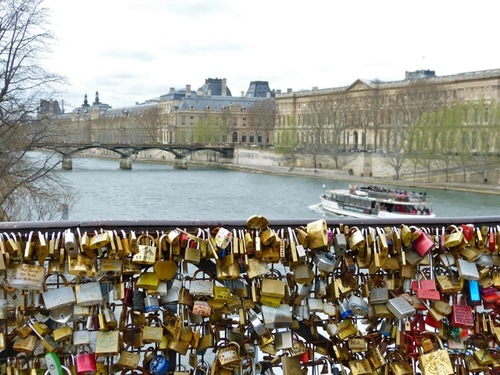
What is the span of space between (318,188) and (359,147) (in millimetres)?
15560

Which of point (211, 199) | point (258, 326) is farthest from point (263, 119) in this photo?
point (258, 326)

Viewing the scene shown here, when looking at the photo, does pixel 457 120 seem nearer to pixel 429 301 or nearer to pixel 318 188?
pixel 318 188

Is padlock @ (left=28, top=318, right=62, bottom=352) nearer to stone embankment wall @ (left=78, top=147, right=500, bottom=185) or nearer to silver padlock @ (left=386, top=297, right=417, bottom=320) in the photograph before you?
silver padlock @ (left=386, top=297, right=417, bottom=320)

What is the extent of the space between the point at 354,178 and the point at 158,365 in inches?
1121

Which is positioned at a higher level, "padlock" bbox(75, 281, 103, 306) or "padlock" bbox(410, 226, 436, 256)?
"padlock" bbox(410, 226, 436, 256)

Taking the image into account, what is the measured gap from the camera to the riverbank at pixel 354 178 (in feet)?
79.9

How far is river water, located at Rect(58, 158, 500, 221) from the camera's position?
17.4 meters

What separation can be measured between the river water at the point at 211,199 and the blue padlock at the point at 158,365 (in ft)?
39.2

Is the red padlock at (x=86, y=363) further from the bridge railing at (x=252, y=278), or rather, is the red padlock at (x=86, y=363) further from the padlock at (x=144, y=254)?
the padlock at (x=144, y=254)

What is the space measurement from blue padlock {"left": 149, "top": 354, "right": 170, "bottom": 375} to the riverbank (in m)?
23.0

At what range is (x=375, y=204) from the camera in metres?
18.1

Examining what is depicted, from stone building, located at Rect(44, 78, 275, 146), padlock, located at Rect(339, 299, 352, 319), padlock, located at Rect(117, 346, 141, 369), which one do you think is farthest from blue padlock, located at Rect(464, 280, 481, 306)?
stone building, located at Rect(44, 78, 275, 146)

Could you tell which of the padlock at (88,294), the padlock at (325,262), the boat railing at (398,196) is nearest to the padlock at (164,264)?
the padlock at (88,294)

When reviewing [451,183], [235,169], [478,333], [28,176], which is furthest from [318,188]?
[478,333]
